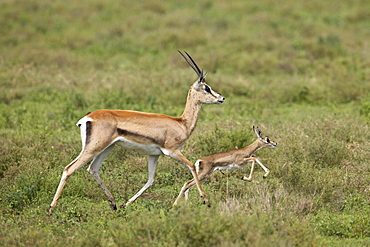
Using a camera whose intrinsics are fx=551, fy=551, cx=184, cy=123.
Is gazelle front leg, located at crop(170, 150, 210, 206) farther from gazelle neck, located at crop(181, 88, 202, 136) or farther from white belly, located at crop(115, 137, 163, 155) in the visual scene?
gazelle neck, located at crop(181, 88, 202, 136)

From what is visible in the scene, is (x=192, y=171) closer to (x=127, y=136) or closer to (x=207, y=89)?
(x=127, y=136)

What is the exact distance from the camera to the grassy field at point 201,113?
5590 millimetres

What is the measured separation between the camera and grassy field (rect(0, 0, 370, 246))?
5.59 metres

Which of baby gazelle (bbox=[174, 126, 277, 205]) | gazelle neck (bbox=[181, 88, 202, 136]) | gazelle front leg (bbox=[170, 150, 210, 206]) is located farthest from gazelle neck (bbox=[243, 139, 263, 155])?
gazelle front leg (bbox=[170, 150, 210, 206])

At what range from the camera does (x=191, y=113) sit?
6953mm

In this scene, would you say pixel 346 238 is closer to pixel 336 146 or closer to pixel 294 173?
pixel 294 173

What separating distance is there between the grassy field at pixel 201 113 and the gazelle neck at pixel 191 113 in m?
0.89

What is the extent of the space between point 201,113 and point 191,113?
413cm

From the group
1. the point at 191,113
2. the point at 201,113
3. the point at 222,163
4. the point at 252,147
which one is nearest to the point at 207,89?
the point at 191,113

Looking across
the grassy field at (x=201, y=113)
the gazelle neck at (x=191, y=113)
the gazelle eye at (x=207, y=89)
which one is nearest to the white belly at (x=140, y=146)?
the gazelle neck at (x=191, y=113)

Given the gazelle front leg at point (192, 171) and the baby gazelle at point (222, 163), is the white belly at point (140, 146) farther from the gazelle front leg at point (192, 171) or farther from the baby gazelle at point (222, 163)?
the baby gazelle at point (222, 163)

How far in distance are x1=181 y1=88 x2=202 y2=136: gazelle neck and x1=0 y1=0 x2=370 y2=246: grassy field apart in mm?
891

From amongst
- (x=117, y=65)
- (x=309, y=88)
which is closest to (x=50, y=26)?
(x=117, y=65)

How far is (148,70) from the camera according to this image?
14.6m
